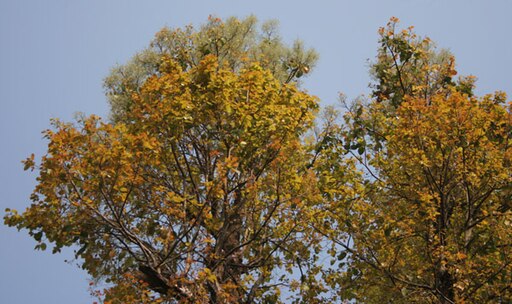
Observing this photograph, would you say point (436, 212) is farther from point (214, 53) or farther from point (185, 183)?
point (214, 53)

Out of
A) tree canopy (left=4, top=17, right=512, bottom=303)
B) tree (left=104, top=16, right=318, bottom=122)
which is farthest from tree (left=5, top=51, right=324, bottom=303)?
tree (left=104, top=16, right=318, bottom=122)

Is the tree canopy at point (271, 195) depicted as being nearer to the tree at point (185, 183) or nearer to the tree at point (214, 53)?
the tree at point (185, 183)

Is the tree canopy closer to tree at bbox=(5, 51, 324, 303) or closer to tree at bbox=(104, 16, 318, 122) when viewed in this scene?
tree at bbox=(5, 51, 324, 303)

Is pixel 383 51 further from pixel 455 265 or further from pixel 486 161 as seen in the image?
pixel 455 265

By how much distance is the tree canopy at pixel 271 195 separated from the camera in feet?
43.5

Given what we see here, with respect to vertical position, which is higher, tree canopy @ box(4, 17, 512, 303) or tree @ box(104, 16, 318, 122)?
tree @ box(104, 16, 318, 122)

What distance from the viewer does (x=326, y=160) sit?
18.0m

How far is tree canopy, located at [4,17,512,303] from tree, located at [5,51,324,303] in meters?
0.04

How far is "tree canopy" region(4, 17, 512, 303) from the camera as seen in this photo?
1327 centimetres

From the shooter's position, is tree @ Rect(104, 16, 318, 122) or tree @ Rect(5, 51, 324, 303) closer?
tree @ Rect(5, 51, 324, 303)

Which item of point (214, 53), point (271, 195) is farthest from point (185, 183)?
point (214, 53)

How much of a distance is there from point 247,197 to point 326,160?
4.05m

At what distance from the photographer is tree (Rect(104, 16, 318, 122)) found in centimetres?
2217

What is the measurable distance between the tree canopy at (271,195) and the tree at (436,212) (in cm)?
5
